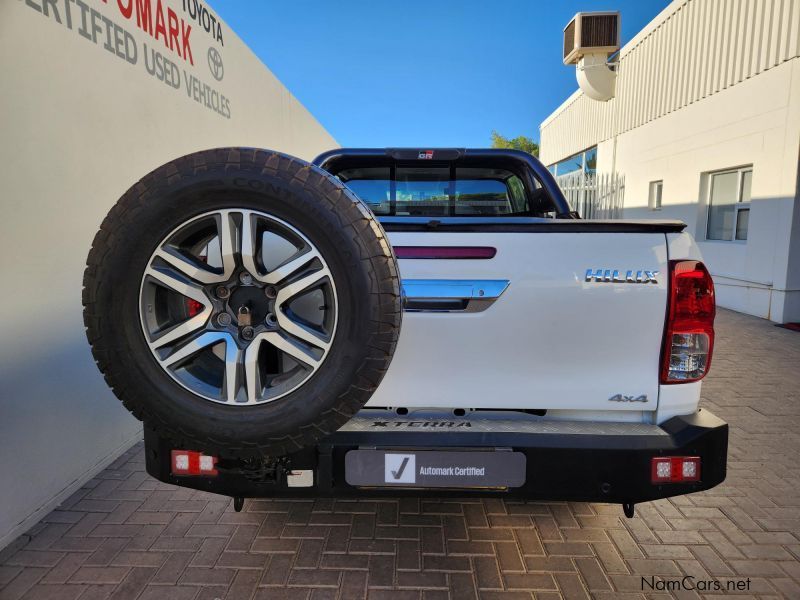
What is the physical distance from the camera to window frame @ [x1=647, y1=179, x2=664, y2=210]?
41.6 feet

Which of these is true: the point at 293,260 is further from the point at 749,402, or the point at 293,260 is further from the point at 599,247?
the point at 749,402

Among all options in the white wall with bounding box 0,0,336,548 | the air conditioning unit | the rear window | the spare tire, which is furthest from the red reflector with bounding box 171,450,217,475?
the air conditioning unit

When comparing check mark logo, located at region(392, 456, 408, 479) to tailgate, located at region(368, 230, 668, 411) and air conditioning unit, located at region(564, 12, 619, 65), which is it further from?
air conditioning unit, located at region(564, 12, 619, 65)

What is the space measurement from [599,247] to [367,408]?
44.6 inches

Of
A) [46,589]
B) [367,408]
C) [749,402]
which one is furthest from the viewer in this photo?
[749,402]

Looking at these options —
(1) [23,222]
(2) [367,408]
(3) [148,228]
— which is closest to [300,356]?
(2) [367,408]

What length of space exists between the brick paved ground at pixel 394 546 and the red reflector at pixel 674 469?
2.29 feet

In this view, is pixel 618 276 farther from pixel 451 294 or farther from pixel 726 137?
pixel 726 137

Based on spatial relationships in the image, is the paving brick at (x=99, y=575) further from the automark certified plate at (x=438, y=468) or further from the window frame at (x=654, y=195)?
the window frame at (x=654, y=195)

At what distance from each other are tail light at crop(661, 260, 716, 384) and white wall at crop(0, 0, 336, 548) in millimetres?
3186

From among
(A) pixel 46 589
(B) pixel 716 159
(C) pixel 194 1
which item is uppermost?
(C) pixel 194 1

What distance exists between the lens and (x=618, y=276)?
1935 mm

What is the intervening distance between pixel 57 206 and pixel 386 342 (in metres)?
2.53

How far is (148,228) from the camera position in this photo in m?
1.73
